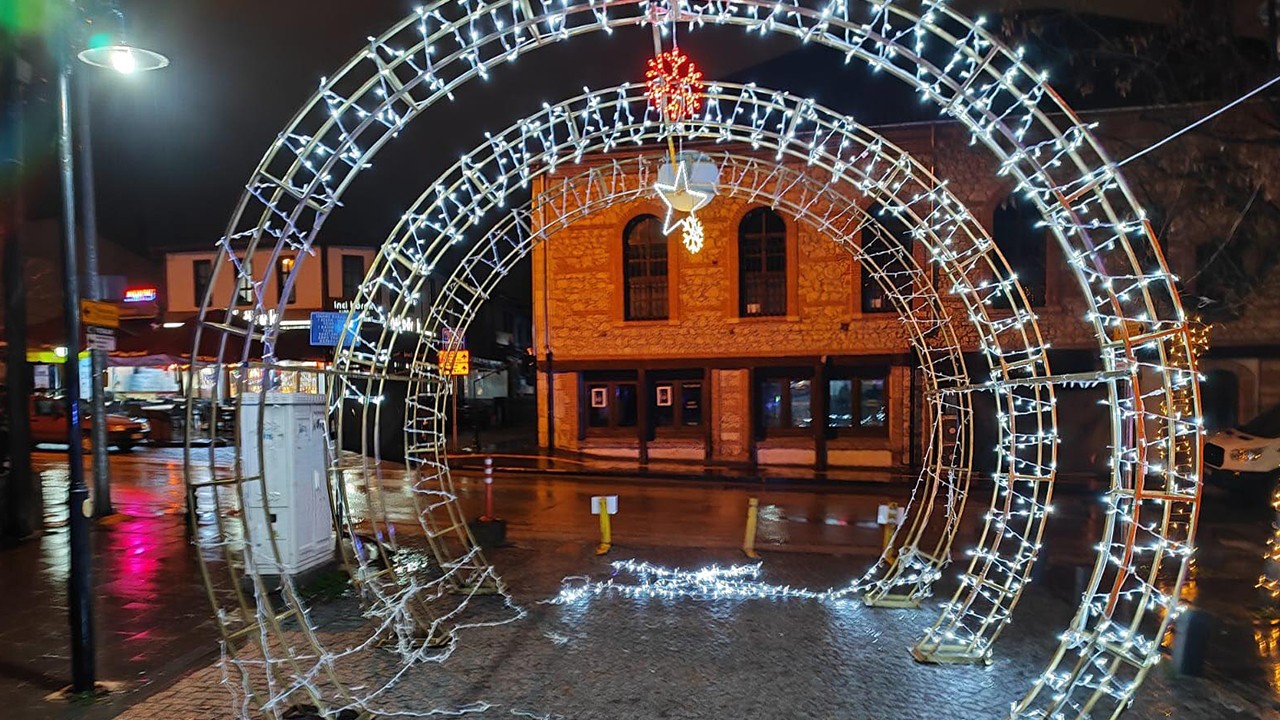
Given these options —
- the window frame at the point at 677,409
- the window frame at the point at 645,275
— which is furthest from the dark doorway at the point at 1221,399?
the window frame at the point at 645,275

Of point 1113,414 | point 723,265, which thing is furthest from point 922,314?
point 1113,414

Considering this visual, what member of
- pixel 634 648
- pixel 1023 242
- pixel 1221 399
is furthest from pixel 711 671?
pixel 1221 399

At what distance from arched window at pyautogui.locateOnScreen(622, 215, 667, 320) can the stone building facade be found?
107 mm

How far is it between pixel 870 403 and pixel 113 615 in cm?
1703

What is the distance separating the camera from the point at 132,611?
A: 281 inches

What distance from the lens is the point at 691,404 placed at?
2102cm

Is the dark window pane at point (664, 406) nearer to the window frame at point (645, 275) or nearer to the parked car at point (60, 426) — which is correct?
the window frame at point (645, 275)

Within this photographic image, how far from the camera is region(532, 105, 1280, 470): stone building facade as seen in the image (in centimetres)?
1830

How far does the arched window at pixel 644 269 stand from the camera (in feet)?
67.8

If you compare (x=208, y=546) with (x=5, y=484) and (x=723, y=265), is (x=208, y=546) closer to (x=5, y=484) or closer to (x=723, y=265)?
(x=5, y=484)

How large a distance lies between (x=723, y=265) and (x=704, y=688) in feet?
50.7

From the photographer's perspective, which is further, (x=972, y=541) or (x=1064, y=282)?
(x=1064, y=282)

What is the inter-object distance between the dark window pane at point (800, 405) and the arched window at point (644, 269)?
4.13 meters

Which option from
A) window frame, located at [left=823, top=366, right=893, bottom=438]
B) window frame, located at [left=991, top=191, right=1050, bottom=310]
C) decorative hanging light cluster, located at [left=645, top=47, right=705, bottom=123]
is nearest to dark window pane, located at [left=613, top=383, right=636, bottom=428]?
window frame, located at [left=823, top=366, right=893, bottom=438]
